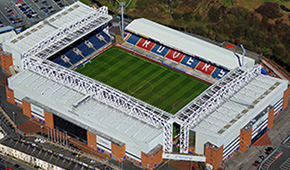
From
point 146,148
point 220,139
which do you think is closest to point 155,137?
point 146,148

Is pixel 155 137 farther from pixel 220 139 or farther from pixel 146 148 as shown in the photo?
pixel 220 139

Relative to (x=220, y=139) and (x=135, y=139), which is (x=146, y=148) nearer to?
(x=135, y=139)

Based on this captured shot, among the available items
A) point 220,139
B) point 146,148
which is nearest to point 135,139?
point 146,148
